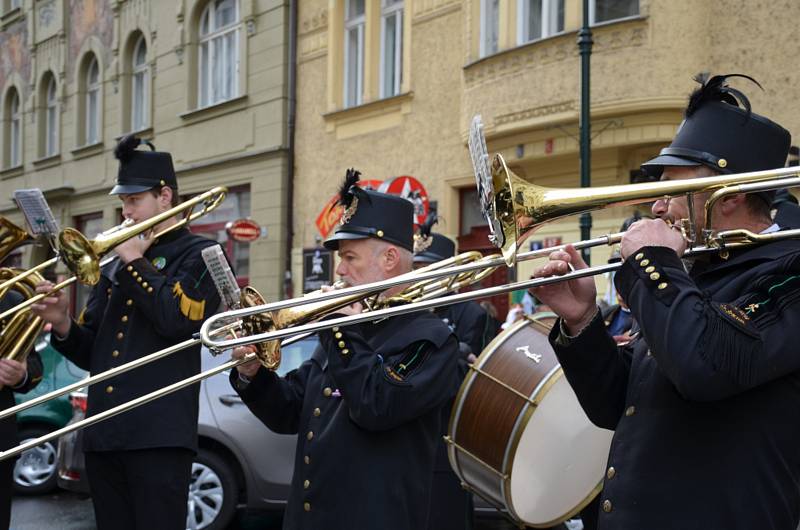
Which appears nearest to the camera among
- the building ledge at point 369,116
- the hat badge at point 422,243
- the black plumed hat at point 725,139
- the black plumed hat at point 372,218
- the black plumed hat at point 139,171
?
the black plumed hat at point 725,139

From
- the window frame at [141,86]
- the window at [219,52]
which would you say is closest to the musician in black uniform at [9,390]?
the window at [219,52]

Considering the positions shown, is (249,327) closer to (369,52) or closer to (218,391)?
Result: (218,391)

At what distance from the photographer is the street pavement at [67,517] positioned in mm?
6875

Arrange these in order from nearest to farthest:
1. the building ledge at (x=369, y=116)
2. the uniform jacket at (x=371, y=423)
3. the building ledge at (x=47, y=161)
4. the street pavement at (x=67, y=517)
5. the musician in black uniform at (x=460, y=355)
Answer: the uniform jacket at (x=371, y=423), the musician in black uniform at (x=460, y=355), the street pavement at (x=67, y=517), the building ledge at (x=369, y=116), the building ledge at (x=47, y=161)

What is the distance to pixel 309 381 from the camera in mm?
3354

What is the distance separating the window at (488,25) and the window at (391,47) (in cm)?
209

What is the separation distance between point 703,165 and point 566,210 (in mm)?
364

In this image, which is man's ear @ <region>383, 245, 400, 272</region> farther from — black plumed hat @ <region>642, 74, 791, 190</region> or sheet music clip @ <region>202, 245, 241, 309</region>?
black plumed hat @ <region>642, 74, 791, 190</region>

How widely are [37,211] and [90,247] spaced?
44cm

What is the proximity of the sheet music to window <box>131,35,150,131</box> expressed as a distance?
15945 millimetres

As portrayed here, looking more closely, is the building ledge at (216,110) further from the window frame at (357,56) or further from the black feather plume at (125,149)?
the black feather plume at (125,149)

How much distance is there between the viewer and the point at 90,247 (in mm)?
3775

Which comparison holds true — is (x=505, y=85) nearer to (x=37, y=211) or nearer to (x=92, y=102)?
(x=37, y=211)

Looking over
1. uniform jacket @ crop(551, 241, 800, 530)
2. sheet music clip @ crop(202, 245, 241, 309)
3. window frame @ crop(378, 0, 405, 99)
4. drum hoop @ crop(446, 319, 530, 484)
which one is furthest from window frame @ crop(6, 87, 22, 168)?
uniform jacket @ crop(551, 241, 800, 530)
